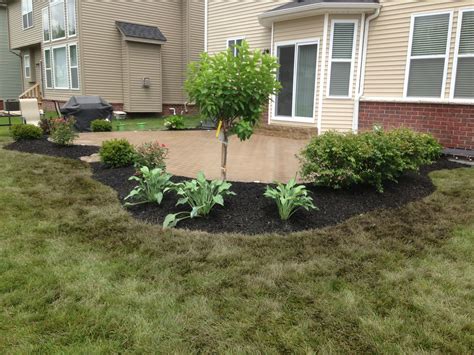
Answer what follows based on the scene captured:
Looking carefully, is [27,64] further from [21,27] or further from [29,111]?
[29,111]

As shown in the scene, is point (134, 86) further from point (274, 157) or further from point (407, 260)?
point (407, 260)

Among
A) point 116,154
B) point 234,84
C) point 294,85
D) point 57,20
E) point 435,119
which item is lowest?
point 116,154

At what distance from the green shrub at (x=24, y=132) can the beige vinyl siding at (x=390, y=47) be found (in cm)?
835

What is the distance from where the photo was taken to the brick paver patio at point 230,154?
6.52 m

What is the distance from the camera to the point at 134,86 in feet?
56.6

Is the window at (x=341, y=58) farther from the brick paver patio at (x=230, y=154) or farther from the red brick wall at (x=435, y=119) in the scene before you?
the brick paver patio at (x=230, y=154)

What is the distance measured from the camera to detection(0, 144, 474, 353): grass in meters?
2.37

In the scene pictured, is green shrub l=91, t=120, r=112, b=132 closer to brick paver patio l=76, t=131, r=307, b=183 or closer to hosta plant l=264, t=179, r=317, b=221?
brick paver patio l=76, t=131, r=307, b=183

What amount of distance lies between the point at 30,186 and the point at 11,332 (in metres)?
3.88

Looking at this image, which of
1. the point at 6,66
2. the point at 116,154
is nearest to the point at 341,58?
the point at 116,154

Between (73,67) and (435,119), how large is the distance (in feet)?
48.8

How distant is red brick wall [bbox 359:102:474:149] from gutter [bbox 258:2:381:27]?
2253 millimetres

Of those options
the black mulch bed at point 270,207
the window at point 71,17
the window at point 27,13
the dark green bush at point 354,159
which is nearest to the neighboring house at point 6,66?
the window at point 27,13

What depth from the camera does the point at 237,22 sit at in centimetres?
1304
